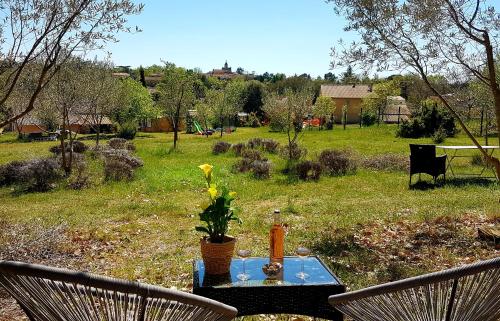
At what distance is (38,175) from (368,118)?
3323cm

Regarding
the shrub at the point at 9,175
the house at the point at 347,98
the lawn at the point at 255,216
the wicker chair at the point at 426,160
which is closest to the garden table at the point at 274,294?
the lawn at the point at 255,216

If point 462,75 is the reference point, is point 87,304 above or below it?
below

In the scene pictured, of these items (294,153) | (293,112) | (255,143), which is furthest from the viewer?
(255,143)

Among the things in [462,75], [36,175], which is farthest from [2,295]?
[36,175]

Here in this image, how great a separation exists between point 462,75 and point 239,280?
21.1ft

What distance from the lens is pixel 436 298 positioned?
214cm

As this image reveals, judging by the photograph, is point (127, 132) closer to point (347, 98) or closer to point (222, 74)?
point (347, 98)

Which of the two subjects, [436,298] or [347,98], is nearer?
[436,298]

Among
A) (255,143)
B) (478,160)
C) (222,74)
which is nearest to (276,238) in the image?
(478,160)

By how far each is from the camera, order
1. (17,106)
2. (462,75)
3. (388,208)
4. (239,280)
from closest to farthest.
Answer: (239,280), (462,75), (388,208), (17,106)

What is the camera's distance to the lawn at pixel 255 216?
19.7 feet

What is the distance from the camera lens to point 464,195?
10695 millimetres

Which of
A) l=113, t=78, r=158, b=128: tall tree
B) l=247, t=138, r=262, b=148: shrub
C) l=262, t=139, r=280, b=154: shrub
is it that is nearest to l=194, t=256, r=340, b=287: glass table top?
l=262, t=139, r=280, b=154: shrub

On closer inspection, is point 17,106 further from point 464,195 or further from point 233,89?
point 233,89
